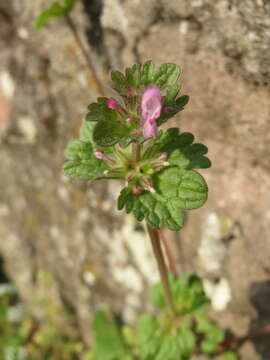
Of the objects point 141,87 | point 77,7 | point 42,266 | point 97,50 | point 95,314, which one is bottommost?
point 95,314

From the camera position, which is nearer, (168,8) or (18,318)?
(168,8)

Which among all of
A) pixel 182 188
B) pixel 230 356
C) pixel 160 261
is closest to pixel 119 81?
pixel 182 188

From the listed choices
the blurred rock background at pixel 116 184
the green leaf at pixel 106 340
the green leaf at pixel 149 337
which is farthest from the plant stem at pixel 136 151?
the green leaf at pixel 106 340

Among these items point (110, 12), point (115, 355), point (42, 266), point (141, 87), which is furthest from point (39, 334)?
point (141, 87)

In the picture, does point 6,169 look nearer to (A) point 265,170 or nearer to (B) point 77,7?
(B) point 77,7

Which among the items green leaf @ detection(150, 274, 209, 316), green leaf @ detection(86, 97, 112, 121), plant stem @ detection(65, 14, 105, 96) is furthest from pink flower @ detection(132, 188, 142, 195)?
plant stem @ detection(65, 14, 105, 96)

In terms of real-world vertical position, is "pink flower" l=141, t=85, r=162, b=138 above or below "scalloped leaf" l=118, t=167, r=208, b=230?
above

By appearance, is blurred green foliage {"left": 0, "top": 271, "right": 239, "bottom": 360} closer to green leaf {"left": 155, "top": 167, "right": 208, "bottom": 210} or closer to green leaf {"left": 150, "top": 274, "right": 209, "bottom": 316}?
green leaf {"left": 150, "top": 274, "right": 209, "bottom": 316}

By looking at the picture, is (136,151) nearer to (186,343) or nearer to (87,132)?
(87,132)
